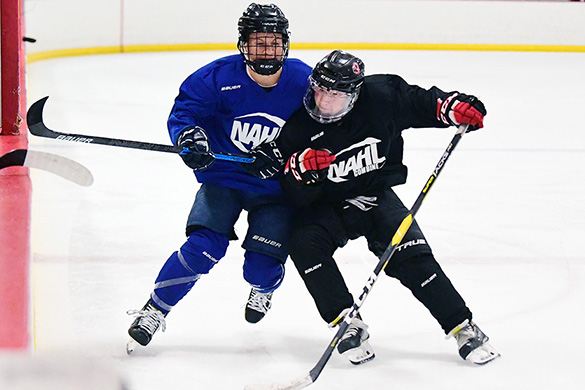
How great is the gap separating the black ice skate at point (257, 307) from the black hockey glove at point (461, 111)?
638 millimetres

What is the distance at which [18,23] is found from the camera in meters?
4.62

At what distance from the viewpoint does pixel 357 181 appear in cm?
234

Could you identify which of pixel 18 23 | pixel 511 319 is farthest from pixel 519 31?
pixel 511 319

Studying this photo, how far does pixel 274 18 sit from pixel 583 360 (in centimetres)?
116

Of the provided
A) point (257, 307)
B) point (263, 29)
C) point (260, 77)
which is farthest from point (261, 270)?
point (263, 29)

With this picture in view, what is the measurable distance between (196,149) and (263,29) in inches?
13.5

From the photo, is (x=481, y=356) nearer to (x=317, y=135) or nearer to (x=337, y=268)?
(x=337, y=268)

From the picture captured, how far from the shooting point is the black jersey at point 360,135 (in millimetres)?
2303

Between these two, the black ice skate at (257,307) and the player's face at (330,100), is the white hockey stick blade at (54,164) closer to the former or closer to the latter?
the player's face at (330,100)

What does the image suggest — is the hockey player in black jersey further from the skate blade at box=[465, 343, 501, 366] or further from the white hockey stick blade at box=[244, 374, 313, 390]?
the white hockey stick blade at box=[244, 374, 313, 390]

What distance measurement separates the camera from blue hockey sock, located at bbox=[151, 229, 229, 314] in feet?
7.34

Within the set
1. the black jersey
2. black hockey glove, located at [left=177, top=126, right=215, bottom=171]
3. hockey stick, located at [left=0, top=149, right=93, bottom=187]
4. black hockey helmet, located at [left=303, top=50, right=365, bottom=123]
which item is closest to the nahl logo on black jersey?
the black jersey

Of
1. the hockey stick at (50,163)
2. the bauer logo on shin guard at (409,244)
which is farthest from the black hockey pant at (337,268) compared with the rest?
the hockey stick at (50,163)

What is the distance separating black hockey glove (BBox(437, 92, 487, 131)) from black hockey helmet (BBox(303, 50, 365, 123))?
0.21 m
